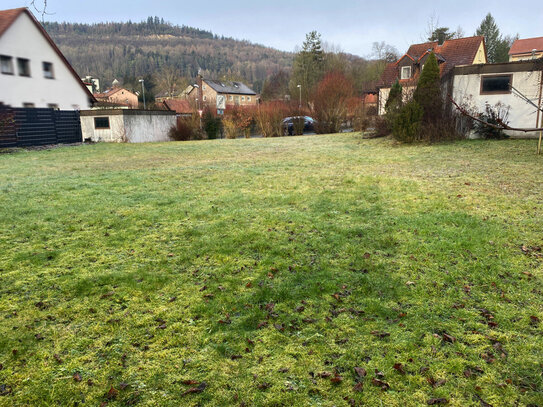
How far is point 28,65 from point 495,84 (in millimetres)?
18595

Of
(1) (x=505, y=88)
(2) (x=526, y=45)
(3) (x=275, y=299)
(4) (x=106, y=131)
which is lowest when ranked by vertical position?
(3) (x=275, y=299)

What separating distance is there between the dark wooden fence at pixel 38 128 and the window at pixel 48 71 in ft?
54.9

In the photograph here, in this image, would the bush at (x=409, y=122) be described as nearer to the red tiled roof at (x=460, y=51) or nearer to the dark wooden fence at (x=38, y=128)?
the dark wooden fence at (x=38, y=128)

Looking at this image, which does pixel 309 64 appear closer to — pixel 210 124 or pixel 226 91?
pixel 226 91

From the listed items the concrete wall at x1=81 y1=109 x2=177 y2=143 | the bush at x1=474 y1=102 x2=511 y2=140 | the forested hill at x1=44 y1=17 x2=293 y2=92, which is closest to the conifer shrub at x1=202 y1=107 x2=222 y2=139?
the concrete wall at x1=81 y1=109 x2=177 y2=143

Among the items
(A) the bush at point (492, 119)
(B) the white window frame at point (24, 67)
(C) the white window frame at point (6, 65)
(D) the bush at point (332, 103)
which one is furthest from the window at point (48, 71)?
(D) the bush at point (332, 103)

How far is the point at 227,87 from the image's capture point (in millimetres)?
78312

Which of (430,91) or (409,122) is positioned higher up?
(430,91)

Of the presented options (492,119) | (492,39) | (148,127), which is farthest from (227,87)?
(492,119)

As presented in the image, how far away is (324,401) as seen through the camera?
2285 mm

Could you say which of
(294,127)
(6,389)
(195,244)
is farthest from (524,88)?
(6,389)

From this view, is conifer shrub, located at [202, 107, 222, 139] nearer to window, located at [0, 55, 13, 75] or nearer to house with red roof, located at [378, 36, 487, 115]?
house with red roof, located at [378, 36, 487, 115]

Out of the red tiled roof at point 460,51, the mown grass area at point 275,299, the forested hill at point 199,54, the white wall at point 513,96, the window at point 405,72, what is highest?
the forested hill at point 199,54

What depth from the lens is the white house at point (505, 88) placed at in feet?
51.6
